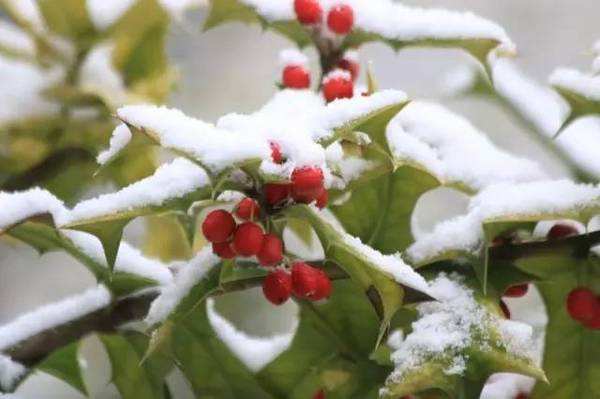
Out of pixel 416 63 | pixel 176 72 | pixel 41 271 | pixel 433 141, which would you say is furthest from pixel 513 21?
pixel 433 141

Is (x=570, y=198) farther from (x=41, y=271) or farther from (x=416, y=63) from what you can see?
(x=416, y=63)

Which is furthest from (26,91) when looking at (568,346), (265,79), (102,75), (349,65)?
(265,79)

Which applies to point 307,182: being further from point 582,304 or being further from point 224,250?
point 582,304

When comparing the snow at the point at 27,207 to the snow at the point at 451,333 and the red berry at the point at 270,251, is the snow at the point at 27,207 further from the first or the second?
the snow at the point at 451,333

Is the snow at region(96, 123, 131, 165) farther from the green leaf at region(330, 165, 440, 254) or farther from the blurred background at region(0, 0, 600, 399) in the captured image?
the blurred background at region(0, 0, 600, 399)

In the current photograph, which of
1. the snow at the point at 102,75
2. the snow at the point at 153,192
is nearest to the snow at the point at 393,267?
the snow at the point at 153,192

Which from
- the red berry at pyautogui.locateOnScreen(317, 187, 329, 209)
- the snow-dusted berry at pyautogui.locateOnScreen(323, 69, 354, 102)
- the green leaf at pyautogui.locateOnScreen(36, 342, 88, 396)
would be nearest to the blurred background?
the green leaf at pyautogui.locateOnScreen(36, 342, 88, 396)
